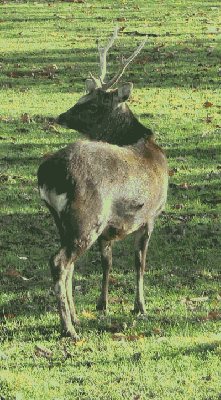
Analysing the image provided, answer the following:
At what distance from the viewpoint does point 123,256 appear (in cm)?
1012

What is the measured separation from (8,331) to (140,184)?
1.77 meters

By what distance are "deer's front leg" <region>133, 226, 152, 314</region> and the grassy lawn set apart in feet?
0.42

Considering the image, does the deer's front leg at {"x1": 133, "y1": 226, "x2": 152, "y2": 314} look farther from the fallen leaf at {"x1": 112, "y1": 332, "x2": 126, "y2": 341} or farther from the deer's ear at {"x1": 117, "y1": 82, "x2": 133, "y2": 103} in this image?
the deer's ear at {"x1": 117, "y1": 82, "x2": 133, "y2": 103}

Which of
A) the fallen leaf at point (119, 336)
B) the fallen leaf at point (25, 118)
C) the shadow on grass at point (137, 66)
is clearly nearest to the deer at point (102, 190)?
the fallen leaf at point (119, 336)

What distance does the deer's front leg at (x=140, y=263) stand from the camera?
821 centimetres

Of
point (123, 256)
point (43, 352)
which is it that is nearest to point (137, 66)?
point (123, 256)

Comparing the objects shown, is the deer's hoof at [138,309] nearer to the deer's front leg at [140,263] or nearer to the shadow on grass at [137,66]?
the deer's front leg at [140,263]

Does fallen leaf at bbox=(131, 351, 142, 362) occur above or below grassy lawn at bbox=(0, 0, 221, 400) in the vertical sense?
above

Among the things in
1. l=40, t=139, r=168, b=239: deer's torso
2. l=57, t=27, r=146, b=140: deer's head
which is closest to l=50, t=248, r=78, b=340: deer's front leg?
l=40, t=139, r=168, b=239: deer's torso

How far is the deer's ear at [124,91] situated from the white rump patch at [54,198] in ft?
5.65

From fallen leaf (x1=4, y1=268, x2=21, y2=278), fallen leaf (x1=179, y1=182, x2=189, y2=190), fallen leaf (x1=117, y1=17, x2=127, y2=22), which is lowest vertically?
fallen leaf (x1=117, y1=17, x2=127, y2=22)

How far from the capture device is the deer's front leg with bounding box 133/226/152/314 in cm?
821

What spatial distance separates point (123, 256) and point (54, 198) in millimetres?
2831

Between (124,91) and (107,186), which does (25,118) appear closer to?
(124,91)
